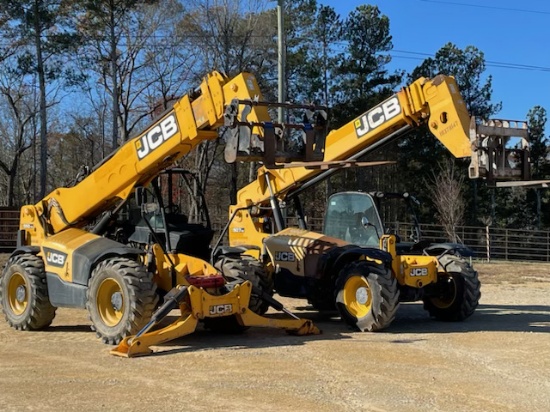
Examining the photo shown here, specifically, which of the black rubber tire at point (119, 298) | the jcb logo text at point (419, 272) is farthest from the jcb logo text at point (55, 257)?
the jcb logo text at point (419, 272)

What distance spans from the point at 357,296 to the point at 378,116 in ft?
9.75

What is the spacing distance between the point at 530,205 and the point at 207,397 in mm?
44713

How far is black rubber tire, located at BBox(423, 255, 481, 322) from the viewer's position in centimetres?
1133

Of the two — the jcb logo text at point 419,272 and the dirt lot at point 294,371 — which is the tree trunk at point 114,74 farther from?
the jcb logo text at point 419,272

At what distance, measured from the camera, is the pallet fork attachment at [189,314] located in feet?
27.8

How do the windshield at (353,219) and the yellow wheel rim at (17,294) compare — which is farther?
the windshield at (353,219)

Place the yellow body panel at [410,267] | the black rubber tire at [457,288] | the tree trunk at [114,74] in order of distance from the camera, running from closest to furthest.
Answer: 1. the yellow body panel at [410,267]
2. the black rubber tire at [457,288]
3. the tree trunk at [114,74]

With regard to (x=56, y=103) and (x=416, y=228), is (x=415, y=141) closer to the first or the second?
(x=56, y=103)

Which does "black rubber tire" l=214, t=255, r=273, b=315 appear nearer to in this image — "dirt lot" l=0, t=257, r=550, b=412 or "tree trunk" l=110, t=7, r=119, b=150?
"dirt lot" l=0, t=257, r=550, b=412

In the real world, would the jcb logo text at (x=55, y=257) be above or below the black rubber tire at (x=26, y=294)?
above

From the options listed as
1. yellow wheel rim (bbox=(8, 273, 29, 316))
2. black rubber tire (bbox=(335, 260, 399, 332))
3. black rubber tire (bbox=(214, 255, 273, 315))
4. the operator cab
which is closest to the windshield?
black rubber tire (bbox=(335, 260, 399, 332))

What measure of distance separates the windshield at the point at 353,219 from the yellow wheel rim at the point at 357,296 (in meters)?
1.08

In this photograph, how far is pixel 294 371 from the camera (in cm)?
759

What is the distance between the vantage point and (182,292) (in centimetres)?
884
